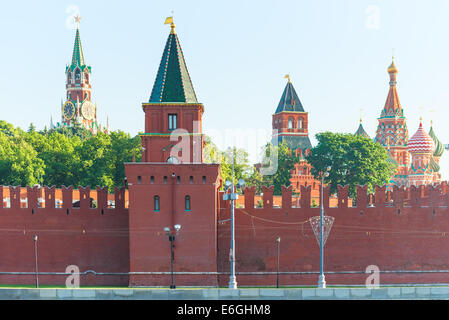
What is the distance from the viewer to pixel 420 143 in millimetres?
86812

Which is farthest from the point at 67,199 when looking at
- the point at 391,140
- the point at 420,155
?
the point at 391,140

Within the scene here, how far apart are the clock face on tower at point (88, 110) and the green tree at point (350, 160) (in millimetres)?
72306

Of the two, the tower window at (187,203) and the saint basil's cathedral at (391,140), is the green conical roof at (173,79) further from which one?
the saint basil's cathedral at (391,140)

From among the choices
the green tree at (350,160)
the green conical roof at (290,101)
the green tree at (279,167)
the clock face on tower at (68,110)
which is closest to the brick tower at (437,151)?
the green conical roof at (290,101)

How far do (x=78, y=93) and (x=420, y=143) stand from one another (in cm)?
6535

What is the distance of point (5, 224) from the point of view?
3725cm

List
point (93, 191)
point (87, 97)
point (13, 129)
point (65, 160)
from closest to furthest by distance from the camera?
point (93, 191), point (65, 160), point (13, 129), point (87, 97)

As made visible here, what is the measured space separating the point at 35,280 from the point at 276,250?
40.6 feet

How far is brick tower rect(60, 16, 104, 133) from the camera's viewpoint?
126188 millimetres

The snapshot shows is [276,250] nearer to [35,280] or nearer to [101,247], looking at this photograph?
[101,247]

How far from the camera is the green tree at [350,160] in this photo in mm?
58656

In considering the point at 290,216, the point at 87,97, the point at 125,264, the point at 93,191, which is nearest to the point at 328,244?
the point at 290,216

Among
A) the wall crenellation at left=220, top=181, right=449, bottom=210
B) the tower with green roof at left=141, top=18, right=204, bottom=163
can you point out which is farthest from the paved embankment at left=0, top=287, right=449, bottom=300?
the tower with green roof at left=141, top=18, right=204, bottom=163

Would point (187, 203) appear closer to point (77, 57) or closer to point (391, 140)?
point (391, 140)
